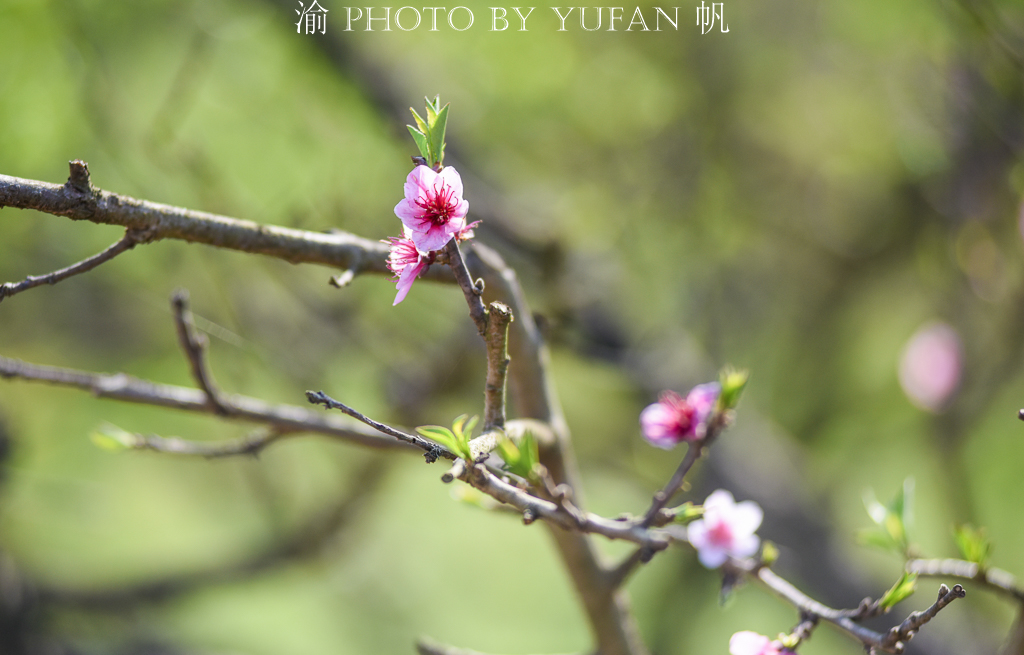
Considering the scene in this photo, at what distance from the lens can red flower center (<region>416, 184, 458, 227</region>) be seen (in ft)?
2.08

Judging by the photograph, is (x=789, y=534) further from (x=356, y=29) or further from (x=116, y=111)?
Answer: (x=116, y=111)

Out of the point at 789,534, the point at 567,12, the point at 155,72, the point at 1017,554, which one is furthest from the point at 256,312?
the point at 1017,554

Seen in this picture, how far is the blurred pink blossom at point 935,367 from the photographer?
2.65m

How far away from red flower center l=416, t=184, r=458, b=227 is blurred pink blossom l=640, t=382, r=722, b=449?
0.40 metres

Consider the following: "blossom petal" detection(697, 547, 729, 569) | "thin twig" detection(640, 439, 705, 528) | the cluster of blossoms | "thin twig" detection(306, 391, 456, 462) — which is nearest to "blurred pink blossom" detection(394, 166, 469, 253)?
the cluster of blossoms

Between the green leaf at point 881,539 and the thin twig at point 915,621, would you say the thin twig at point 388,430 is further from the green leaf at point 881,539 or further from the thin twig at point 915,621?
the green leaf at point 881,539

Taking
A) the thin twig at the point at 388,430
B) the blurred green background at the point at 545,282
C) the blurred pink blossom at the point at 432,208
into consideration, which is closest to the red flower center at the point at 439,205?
the blurred pink blossom at the point at 432,208

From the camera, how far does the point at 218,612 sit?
4.12m

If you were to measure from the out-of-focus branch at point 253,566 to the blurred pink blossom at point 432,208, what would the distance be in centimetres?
221

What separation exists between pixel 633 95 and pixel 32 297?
253 centimetres

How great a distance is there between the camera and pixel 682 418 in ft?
3.03

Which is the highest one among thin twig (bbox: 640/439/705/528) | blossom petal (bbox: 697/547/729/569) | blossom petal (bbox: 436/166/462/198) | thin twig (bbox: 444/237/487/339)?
blossom petal (bbox: 436/166/462/198)

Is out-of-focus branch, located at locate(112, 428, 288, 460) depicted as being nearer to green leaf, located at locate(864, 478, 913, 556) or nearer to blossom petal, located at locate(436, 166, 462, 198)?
blossom petal, located at locate(436, 166, 462, 198)

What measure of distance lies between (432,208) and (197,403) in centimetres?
62
